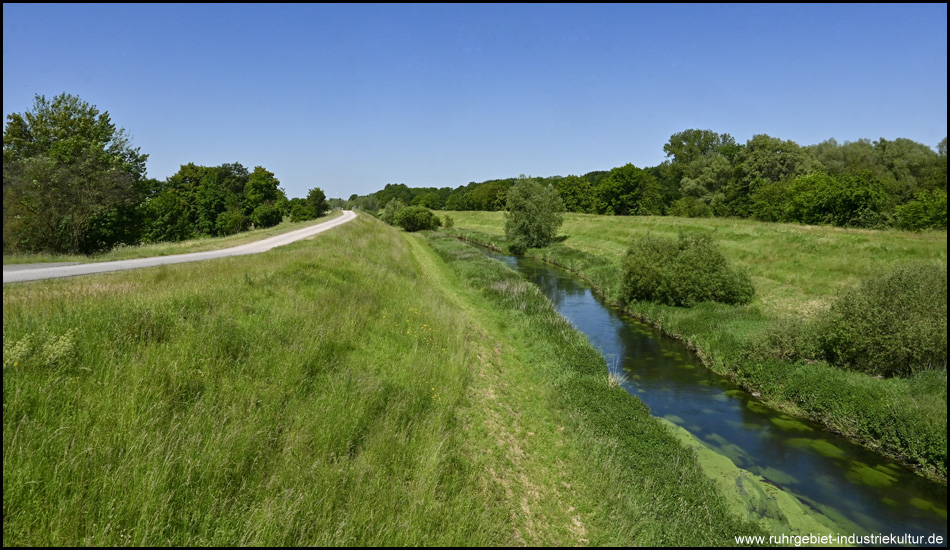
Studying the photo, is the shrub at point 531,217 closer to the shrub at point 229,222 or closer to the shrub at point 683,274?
the shrub at point 683,274

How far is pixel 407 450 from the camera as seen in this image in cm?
695

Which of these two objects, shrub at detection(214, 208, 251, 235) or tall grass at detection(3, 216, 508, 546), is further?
shrub at detection(214, 208, 251, 235)

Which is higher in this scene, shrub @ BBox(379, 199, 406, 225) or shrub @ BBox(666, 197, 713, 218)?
shrub @ BBox(379, 199, 406, 225)

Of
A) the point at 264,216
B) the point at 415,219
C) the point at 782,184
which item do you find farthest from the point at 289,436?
the point at 415,219

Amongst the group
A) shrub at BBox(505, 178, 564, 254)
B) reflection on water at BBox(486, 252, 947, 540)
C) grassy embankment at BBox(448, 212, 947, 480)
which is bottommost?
reflection on water at BBox(486, 252, 947, 540)

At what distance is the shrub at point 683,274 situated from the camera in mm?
20406

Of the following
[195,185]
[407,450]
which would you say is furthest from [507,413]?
[195,185]

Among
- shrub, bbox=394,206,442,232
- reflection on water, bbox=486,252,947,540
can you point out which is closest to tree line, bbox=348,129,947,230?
reflection on water, bbox=486,252,947,540

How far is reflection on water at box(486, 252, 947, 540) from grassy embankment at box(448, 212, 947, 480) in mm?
532

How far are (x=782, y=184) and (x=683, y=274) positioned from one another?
4749 centimetres

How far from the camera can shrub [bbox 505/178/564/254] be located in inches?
1977

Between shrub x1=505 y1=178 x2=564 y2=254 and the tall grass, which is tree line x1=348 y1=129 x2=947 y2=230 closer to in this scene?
the tall grass

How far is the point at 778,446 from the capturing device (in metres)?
10.6

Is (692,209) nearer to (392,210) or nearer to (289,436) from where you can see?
(392,210)
